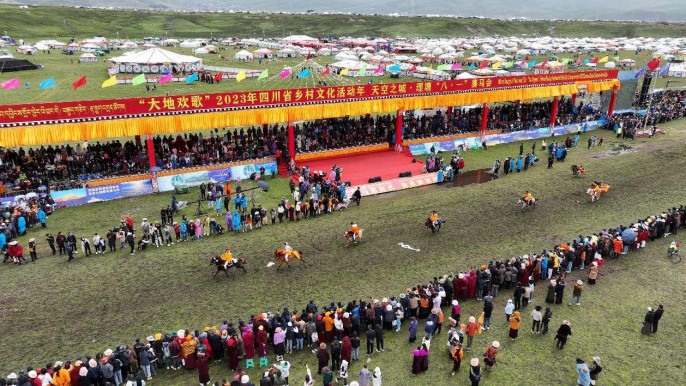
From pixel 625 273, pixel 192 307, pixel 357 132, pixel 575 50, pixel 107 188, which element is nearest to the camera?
pixel 192 307

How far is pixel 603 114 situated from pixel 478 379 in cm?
3554

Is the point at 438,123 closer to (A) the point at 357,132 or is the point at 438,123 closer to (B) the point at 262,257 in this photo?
(A) the point at 357,132

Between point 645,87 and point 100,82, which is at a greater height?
point 645,87

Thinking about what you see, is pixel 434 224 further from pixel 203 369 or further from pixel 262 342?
pixel 203 369

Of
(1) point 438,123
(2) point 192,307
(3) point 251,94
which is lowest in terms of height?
(2) point 192,307

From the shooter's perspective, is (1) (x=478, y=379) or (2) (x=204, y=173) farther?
(2) (x=204, y=173)

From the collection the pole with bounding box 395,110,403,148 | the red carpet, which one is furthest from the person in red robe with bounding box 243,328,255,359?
the pole with bounding box 395,110,403,148

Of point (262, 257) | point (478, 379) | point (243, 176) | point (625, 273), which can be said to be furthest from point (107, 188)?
point (625, 273)

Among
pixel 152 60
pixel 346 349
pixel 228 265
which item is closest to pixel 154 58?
pixel 152 60

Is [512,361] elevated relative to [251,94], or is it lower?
lower

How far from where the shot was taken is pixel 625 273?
17359 millimetres

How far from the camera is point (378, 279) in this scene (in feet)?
55.8

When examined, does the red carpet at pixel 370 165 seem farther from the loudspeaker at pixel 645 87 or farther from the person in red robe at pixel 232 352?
the loudspeaker at pixel 645 87

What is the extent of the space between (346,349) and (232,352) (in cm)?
296
